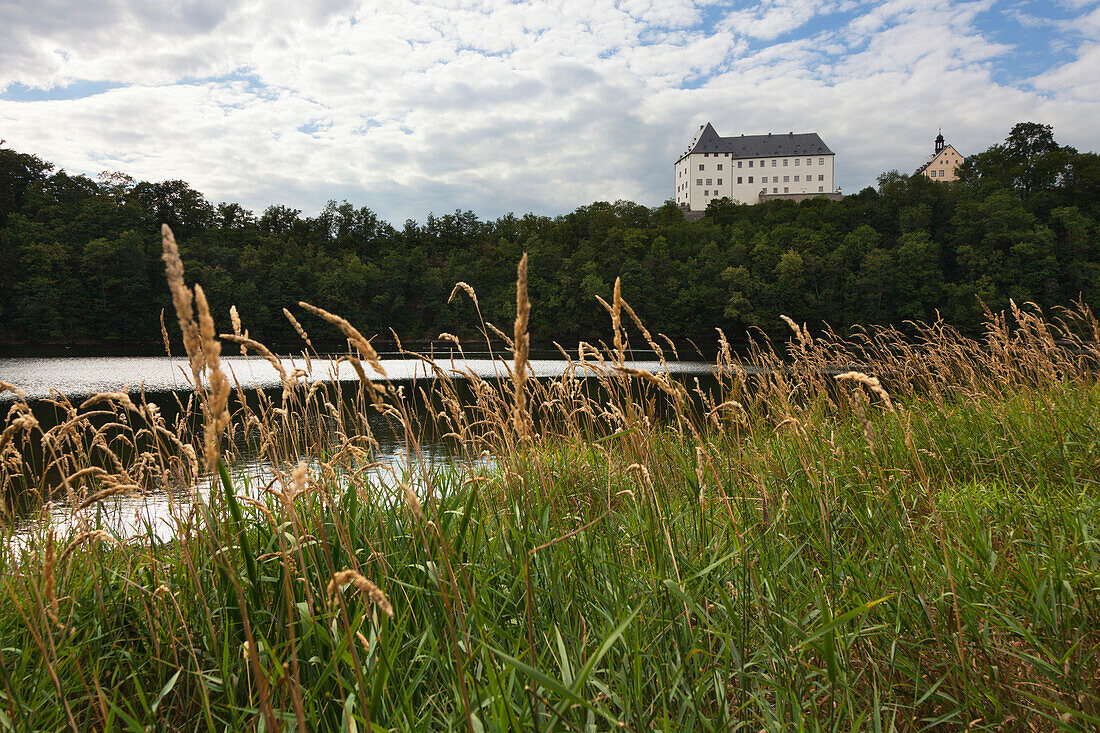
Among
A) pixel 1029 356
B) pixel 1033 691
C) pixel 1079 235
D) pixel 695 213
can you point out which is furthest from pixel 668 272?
pixel 1033 691

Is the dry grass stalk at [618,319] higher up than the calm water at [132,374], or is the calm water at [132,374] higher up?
the dry grass stalk at [618,319]

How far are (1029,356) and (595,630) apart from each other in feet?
19.7

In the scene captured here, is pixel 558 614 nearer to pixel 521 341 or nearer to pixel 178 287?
pixel 521 341

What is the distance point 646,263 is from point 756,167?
44306mm

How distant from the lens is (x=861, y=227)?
226 feet

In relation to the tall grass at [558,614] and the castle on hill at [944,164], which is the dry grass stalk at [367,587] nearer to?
the tall grass at [558,614]

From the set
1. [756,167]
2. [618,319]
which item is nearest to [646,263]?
[756,167]

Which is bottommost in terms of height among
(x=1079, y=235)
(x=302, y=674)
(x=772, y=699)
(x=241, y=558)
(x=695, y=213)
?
(x=772, y=699)

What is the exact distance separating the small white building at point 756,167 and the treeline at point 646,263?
59.4 ft

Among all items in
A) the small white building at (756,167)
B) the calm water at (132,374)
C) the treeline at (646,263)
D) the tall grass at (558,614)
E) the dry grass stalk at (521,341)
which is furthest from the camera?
the small white building at (756,167)

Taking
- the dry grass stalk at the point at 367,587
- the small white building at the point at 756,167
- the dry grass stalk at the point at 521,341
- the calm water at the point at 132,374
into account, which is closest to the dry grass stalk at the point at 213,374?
the dry grass stalk at the point at 367,587

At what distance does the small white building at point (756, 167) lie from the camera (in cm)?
9931

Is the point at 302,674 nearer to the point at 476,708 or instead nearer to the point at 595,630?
the point at 476,708

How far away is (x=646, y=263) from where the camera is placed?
239 ft
